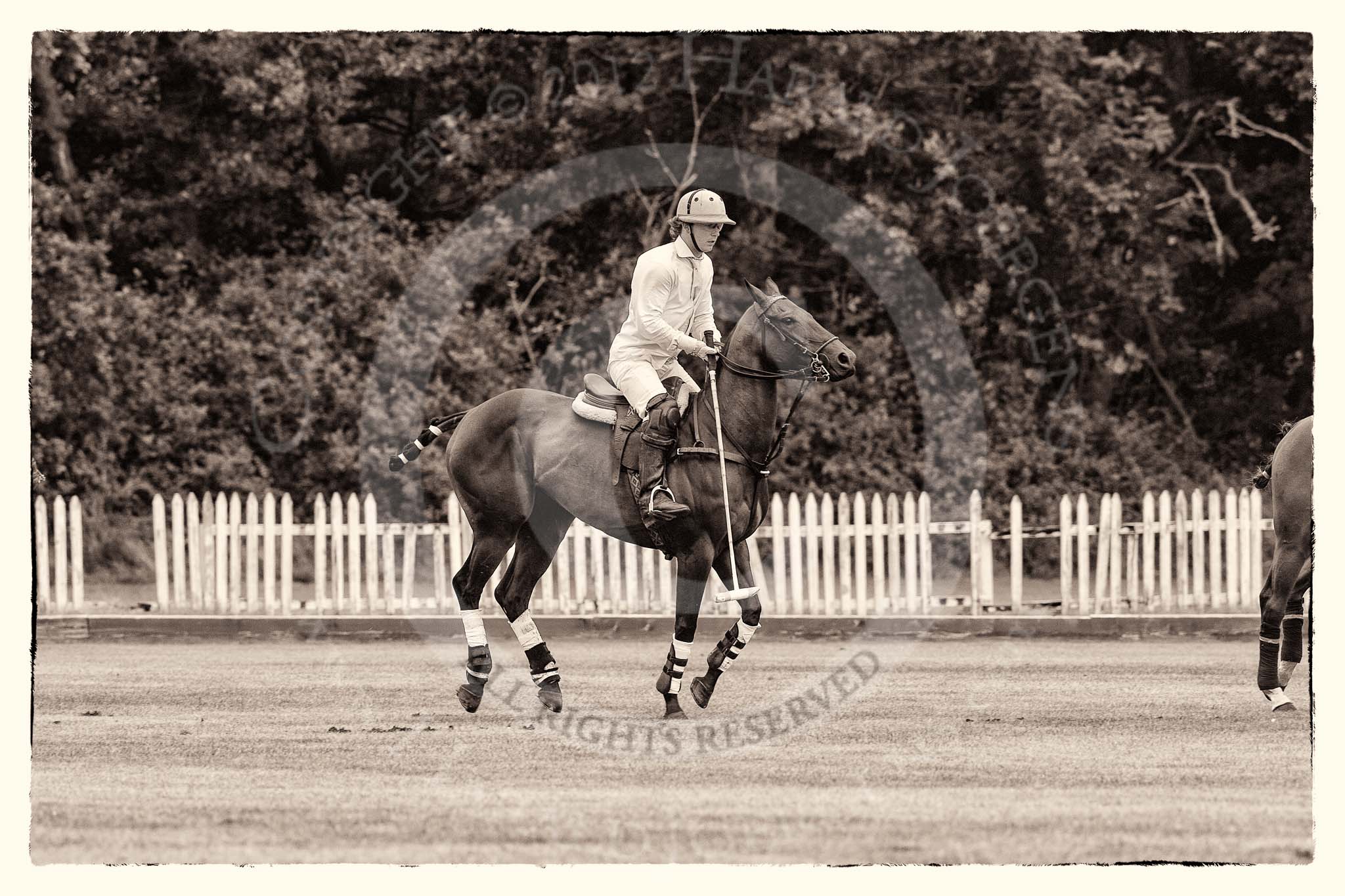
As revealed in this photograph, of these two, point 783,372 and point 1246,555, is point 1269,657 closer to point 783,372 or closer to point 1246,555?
point 783,372

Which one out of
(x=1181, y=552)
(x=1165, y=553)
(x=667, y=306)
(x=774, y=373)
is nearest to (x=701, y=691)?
(x=774, y=373)

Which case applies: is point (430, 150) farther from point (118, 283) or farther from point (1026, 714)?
point (1026, 714)

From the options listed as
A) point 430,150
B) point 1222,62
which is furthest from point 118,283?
point 1222,62

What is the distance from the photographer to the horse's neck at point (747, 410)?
37.2ft

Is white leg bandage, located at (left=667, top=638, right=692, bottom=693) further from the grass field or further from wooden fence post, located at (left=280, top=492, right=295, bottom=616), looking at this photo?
wooden fence post, located at (left=280, top=492, right=295, bottom=616)

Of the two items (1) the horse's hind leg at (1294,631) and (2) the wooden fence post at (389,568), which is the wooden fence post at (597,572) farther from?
(1) the horse's hind leg at (1294,631)

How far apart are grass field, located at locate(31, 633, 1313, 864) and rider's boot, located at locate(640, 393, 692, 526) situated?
1.34 meters

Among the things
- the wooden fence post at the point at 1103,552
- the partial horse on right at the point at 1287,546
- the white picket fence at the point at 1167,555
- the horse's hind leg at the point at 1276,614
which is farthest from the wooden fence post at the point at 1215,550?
the horse's hind leg at the point at 1276,614

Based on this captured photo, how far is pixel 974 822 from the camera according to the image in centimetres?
802

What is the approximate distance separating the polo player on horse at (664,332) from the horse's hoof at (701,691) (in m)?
1.08

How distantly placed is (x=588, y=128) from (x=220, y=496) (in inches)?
285

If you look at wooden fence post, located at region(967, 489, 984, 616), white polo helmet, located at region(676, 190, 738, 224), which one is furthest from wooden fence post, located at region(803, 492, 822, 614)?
white polo helmet, located at region(676, 190, 738, 224)

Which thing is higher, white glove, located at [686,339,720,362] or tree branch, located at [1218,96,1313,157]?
tree branch, located at [1218,96,1313,157]

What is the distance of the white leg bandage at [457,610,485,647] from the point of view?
11875 mm
